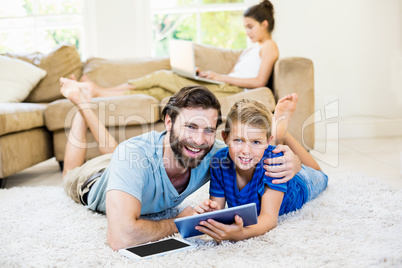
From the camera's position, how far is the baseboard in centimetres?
416

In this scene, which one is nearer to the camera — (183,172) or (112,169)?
(112,169)

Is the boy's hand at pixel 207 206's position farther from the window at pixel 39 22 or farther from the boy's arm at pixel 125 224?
the window at pixel 39 22

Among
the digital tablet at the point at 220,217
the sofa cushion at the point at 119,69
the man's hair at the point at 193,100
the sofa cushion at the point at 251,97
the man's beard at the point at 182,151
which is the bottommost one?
the digital tablet at the point at 220,217

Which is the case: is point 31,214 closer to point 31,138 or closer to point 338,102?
point 31,138

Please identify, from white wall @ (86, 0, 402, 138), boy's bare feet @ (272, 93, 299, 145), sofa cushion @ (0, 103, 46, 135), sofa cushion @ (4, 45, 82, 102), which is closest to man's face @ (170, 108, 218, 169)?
boy's bare feet @ (272, 93, 299, 145)

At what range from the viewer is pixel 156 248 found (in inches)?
50.6

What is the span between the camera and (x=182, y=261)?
120 centimetres

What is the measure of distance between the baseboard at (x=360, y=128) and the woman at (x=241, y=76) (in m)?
1.37

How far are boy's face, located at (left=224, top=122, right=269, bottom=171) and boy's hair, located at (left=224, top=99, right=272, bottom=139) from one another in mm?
17

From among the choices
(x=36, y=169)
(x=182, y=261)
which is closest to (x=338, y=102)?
(x=36, y=169)

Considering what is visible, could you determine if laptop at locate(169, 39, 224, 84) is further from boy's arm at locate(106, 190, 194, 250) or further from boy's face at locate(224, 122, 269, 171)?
boy's arm at locate(106, 190, 194, 250)

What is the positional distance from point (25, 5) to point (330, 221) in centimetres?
404

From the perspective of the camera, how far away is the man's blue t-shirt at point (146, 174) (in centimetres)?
139

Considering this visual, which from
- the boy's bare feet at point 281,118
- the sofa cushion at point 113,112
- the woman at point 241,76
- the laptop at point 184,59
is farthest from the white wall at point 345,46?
the boy's bare feet at point 281,118
